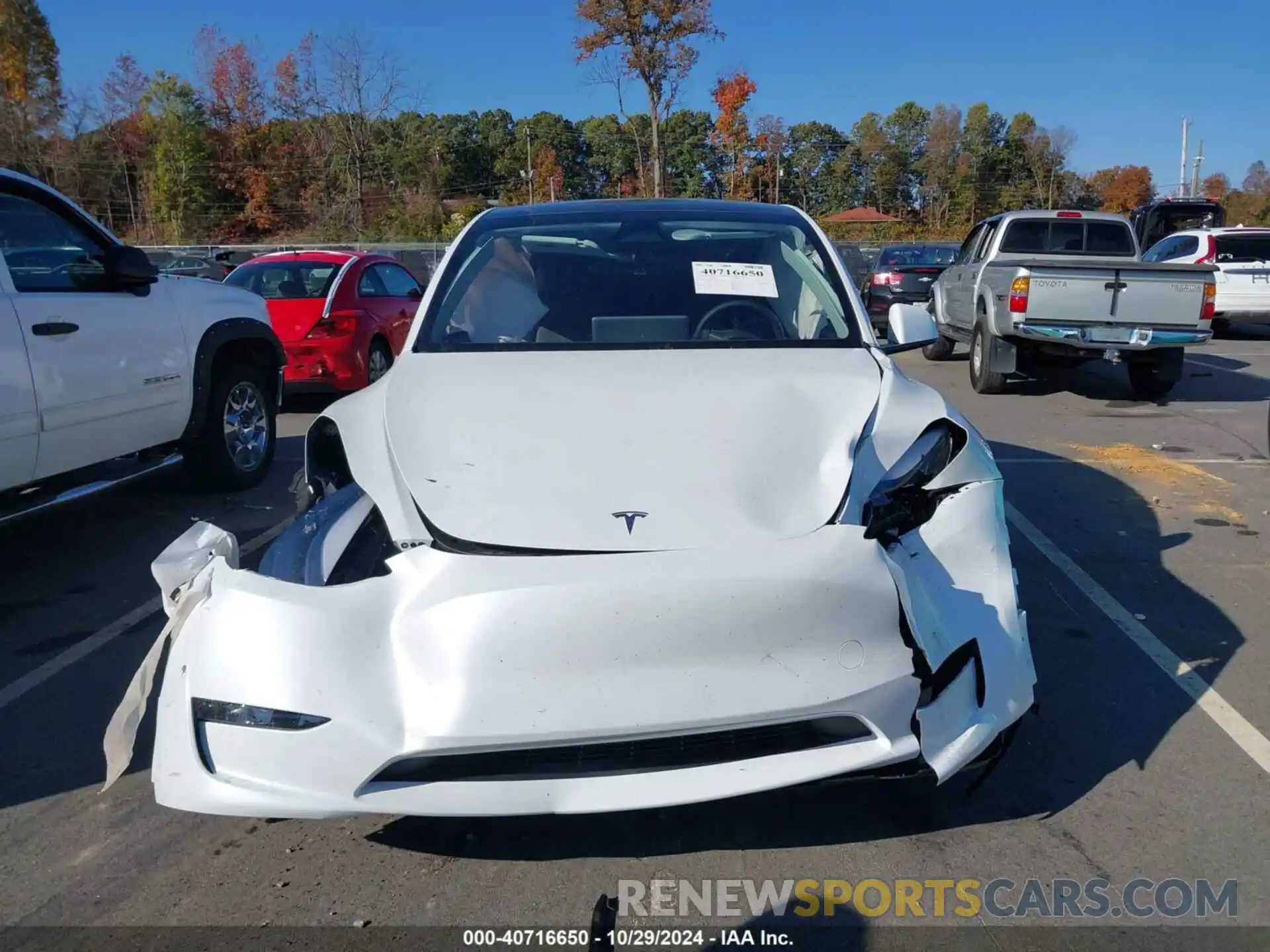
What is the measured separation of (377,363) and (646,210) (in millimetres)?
6549

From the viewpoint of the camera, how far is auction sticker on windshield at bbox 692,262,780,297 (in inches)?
155

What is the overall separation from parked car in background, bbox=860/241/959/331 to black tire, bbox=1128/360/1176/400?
4.38 m

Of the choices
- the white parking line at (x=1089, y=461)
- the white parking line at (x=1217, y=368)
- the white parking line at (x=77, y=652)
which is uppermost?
the white parking line at (x=77, y=652)

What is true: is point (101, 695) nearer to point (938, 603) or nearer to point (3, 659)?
point (3, 659)

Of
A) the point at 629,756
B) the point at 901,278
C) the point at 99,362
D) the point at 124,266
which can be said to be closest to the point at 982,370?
the point at 901,278

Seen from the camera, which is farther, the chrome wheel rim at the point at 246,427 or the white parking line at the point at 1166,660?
the chrome wheel rim at the point at 246,427

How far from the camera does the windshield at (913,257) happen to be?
16.4 m

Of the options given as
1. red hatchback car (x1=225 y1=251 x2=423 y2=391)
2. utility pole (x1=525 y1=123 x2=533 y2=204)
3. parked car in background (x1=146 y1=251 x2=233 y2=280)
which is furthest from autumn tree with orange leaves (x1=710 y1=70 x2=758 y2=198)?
red hatchback car (x1=225 y1=251 x2=423 y2=391)

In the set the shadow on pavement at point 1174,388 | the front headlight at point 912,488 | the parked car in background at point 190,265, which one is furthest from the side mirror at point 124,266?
the parked car in background at point 190,265

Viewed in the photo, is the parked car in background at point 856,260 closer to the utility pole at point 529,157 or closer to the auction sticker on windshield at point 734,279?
the auction sticker on windshield at point 734,279

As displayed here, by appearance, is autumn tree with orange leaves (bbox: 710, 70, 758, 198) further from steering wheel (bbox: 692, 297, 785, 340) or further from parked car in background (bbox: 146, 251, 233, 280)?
steering wheel (bbox: 692, 297, 785, 340)

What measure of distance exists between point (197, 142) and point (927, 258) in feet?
168

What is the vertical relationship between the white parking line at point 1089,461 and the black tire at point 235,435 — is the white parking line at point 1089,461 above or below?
below

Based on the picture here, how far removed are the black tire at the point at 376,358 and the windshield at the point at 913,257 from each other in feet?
29.6
